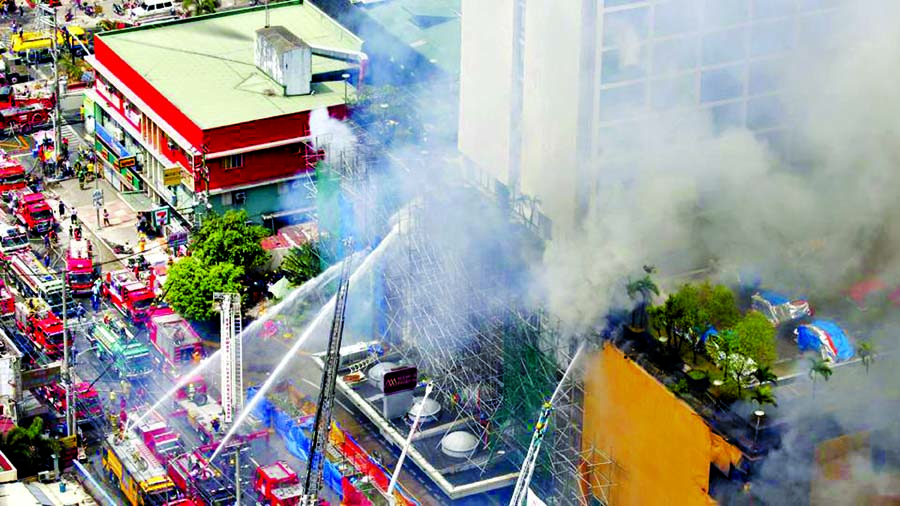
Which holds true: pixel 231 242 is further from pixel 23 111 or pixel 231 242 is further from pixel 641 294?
pixel 23 111

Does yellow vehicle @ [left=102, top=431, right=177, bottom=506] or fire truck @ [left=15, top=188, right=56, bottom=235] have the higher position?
fire truck @ [left=15, top=188, right=56, bottom=235]

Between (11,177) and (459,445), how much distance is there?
717 inches

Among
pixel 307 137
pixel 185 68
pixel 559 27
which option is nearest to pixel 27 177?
pixel 185 68

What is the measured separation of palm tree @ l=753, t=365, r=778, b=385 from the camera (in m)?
31.5

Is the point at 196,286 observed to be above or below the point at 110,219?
below

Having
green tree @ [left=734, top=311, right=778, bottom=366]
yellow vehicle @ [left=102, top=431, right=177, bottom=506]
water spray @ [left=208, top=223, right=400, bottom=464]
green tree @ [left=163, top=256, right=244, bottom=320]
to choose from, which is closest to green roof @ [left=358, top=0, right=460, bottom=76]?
water spray @ [left=208, top=223, right=400, bottom=464]

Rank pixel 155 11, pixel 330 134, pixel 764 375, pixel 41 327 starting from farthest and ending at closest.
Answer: pixel 155 11, pixel 330 134, pixel 41 327, pixel 764 375

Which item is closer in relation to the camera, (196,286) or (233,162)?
(196,286)

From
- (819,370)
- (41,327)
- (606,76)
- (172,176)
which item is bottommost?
(41,327)

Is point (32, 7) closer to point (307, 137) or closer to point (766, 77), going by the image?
point (307, 137)

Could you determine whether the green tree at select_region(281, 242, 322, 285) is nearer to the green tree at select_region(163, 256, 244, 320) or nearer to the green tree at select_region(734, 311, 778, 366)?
the green tree at select_region(163, 256, 244, 320)

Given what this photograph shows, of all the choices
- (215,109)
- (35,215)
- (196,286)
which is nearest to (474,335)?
(196,286)

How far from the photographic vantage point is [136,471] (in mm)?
35594

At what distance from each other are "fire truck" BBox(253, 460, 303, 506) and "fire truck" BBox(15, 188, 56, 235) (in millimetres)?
13456
